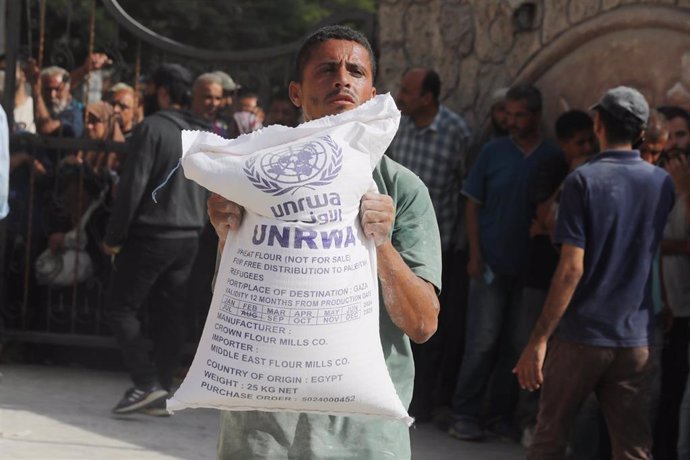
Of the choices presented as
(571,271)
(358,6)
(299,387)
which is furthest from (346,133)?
(358,6)

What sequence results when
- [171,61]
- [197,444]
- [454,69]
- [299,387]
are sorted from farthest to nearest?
[171,61] < [454,69] < [197,444] < [299,387]

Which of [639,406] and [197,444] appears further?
[197,444]

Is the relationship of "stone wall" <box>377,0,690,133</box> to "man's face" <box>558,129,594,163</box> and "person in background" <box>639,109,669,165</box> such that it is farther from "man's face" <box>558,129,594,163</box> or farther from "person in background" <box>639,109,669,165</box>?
"person in background" <box>639,109,669,165</box>

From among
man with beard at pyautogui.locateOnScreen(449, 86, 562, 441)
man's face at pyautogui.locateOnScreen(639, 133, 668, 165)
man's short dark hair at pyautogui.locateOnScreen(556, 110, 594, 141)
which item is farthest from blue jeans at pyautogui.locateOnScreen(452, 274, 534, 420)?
man's face at pyautogui.locateOnScreen(639, 133, 668, 165)

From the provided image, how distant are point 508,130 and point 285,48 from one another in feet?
5.69

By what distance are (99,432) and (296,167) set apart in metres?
4.41

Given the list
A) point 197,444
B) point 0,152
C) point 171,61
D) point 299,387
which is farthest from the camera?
point 171,61

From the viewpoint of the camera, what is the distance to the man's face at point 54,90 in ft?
26.3

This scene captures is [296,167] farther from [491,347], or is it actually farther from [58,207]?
[58,207]

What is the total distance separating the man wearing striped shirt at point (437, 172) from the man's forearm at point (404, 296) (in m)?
4.48

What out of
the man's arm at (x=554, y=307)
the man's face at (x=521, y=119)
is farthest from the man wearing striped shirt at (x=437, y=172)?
the man's arm at (x=554, y=307)

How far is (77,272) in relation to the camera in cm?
799

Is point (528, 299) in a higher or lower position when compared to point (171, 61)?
lower

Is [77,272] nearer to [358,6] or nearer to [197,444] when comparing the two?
[197,444]
